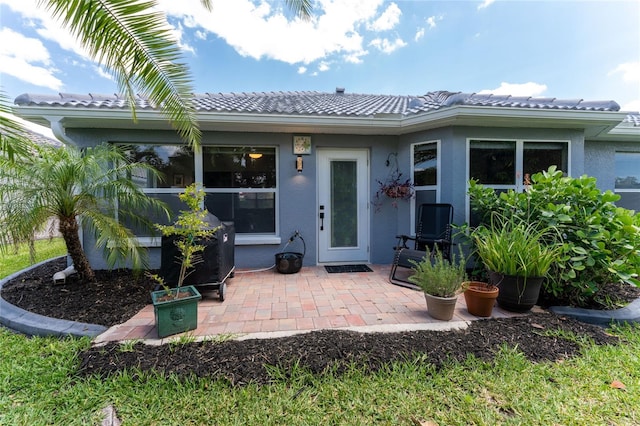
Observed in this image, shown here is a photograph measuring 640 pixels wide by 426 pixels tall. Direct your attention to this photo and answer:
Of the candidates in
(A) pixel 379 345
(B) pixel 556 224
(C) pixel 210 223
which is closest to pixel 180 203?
(C) pixel 210 223

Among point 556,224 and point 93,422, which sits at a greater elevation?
point 556,224

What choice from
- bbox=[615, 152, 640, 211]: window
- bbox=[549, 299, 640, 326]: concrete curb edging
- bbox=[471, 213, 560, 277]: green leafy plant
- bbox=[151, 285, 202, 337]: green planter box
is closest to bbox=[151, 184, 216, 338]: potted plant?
bbox=[151, 285, 202, 337]: green planter box

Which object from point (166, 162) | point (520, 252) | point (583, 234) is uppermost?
point (166, 162)

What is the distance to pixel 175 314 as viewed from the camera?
246 cm

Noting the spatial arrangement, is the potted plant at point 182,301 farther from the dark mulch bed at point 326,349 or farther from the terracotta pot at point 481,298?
the terracotta pot at point 481,298

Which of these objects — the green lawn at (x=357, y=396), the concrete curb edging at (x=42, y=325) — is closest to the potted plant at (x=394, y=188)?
the green lawn at (x=357, y=396)

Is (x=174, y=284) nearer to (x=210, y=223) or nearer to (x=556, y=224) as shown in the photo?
(x=210, y=223)

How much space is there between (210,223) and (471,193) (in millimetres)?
3974

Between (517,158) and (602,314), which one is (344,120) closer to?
(517,158)

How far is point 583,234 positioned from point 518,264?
2.71 feet

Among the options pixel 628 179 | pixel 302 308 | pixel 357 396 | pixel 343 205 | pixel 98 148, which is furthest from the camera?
pixel 628 179

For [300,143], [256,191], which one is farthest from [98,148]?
[300,143]

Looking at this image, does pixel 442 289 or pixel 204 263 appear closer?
pixel 442 289

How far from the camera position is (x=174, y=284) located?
3254 mm
